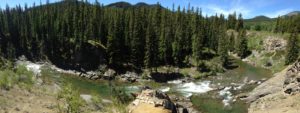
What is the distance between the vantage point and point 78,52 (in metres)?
133

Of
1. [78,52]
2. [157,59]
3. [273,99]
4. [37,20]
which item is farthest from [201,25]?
[273,99]

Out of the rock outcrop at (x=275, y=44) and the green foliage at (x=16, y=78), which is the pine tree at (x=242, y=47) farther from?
the green foliage at (x=16, y=78)

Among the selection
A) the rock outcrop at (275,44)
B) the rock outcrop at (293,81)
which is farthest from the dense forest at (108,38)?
the rock outcrop at (293,81)

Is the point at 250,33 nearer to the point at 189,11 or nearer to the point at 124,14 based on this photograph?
the point at 189,11

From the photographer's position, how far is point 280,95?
2726 inches

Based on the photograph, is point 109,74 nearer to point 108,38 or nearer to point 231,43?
point 108,38

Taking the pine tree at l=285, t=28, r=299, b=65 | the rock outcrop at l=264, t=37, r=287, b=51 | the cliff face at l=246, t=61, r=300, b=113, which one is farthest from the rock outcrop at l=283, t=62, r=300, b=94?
the rock outcrop at l=264, t=37, r=287, b=51

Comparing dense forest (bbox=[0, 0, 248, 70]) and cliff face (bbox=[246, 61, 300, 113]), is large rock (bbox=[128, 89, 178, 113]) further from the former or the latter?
dense forest (bbox=[0, 0, 248, 70])

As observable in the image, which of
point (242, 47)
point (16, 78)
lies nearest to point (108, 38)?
point (242, 47)

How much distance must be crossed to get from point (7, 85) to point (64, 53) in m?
95.1

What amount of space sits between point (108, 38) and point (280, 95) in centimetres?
7065

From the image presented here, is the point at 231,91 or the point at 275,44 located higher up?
the point at 275,44

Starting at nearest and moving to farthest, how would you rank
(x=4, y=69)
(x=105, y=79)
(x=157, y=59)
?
(x=4, y=69), (x=105, y=79), (x=157, y=59)

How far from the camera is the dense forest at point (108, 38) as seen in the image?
5089 inches
